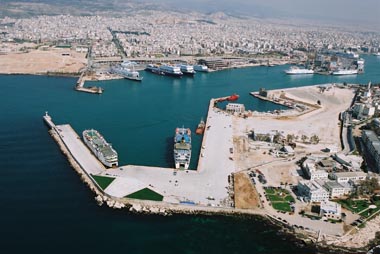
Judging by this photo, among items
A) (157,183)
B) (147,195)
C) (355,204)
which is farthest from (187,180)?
(355,204)

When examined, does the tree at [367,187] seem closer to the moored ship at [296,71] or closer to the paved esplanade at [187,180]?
the paved esplanade at [187,180]

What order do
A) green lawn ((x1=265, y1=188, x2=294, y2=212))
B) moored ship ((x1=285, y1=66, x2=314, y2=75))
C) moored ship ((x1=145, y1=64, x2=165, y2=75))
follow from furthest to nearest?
moored ship ((x1=285, y1=66, x2=314, y2=75)) → moored ship ((x1=145, y1=64, x2=165, y2=75)) → green lawn ((x1=265, y1=188, x2=294, y2=212))

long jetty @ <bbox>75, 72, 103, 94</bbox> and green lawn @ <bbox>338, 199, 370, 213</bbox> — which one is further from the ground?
long jetty @ <bbox>75, 72, 103, 94</bbox>

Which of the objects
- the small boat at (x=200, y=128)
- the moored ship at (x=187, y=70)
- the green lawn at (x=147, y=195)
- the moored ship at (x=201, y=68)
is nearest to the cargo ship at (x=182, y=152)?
the green lawn at (x=147, y=195)

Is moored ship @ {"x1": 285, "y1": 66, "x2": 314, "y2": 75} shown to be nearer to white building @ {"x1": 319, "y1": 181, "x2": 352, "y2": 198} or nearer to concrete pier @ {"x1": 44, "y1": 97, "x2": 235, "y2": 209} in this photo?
concrete pier @ {"x1": 44, "y1": 97, "x2": 235, "y2": 209}

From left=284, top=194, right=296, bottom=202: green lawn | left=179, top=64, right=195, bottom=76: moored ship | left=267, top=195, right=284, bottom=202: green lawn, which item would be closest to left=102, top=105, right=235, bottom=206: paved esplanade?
left=267, top=195, right=284, bottom=202: green lawn

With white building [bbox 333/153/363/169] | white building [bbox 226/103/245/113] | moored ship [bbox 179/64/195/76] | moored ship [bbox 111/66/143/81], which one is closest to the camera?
white building [bbox 333/153/363/169]

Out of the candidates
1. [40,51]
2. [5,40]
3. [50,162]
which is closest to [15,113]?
[50,162]
